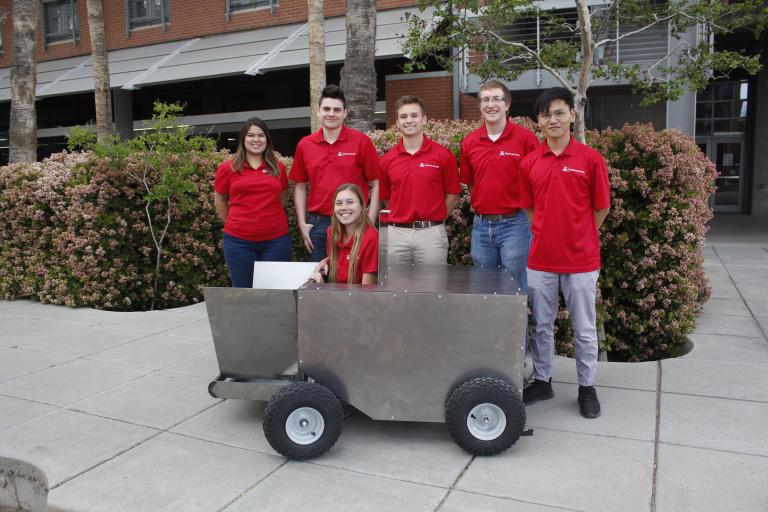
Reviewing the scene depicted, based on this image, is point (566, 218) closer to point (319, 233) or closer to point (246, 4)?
point (319, 233)

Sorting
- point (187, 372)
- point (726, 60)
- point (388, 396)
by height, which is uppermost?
point (726, 60)

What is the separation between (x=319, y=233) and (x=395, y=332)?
61.7 inches

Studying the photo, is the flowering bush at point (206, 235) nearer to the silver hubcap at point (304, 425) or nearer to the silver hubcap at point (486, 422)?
the silver hubcap at point (486, 422)

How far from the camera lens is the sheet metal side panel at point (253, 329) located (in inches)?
146

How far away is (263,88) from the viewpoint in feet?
65.8

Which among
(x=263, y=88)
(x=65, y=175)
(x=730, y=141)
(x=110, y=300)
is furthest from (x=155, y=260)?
(x=730, y=141)

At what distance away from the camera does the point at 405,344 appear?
352cm

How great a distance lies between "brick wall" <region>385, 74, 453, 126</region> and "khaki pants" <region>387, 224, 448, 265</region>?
426 inches

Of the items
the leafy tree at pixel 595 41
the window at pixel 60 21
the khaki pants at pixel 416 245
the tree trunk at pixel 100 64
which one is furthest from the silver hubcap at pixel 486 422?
the window at pixel 60 21

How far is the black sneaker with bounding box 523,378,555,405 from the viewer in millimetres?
4266

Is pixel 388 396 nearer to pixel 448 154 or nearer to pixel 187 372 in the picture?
pixel 448 154

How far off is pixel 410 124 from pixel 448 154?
0.37m

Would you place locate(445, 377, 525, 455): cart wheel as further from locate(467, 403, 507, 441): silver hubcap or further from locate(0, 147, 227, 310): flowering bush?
locate(0, 147, 227, 310): flowering bush

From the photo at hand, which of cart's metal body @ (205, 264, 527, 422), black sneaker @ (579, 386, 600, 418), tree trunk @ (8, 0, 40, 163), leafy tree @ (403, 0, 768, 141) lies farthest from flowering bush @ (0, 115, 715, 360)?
tree trunk @ (8, 0, 40, 163)
